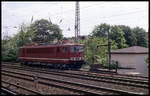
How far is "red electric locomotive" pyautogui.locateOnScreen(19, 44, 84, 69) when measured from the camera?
78.6ft

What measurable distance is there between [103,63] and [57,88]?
42.9 feet

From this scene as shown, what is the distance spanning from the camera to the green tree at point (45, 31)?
44.0 m

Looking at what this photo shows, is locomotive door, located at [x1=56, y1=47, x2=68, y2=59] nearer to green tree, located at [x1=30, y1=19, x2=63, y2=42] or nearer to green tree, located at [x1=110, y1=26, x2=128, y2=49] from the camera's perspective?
green tree, located at [x1=30, y1=19, x2=63, y2=42]

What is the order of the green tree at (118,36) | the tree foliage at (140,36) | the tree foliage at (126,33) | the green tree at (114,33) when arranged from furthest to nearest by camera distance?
1. the tree foliage at (140,36)
2. the tree foliage at (126,33)
3. the green tree at (114,33)
4. the green tree at (118,36)

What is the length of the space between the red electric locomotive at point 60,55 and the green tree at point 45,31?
1311cm

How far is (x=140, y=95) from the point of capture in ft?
33.3

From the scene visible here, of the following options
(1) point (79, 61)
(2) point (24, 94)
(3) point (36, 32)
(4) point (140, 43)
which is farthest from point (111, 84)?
(4) point (140, 43)

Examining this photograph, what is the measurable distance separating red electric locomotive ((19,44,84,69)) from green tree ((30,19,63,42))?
13.1 m

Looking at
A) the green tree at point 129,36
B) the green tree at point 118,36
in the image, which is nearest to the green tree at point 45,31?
the green tree at point 118,36

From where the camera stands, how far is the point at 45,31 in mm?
46469

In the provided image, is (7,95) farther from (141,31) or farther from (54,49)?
(141,31)

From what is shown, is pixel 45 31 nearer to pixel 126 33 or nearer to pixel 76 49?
pixel 76 49

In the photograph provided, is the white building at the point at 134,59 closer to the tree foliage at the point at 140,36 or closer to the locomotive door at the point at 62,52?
the locomotive door at the point at 62,52

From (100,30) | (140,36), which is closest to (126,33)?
(140,36)
